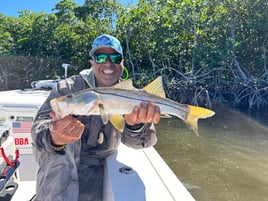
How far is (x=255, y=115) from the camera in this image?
1362cm

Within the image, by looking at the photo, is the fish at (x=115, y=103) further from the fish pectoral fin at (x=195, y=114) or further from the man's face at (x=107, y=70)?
the man's face at (x=107, y=70)

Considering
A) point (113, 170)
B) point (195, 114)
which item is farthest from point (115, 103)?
point (113, 170)

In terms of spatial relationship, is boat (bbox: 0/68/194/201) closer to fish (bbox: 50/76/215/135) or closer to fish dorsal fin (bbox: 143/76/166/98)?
fish (bbox: 50/76/215/135)

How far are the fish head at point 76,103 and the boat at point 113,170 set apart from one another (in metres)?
0.55

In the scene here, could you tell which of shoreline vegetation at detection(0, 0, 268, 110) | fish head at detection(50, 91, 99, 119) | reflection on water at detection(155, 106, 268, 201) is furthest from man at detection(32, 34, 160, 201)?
shoreline vegetation at detection(0, 0, 268, 110)

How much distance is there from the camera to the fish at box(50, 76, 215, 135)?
5.15ft

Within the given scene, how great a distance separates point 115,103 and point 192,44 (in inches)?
669

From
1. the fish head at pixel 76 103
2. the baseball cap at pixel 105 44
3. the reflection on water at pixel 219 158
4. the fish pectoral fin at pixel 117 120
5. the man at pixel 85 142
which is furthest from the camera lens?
the reflection on water at pixel 219 158

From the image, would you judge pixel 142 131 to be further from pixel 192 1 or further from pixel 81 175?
pixel 192 1

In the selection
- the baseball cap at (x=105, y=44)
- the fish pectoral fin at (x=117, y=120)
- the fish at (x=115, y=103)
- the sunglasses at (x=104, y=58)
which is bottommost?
the fish pectoral fin at (x=117, y=120)

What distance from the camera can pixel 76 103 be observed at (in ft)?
5.13

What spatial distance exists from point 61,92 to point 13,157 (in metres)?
0.86

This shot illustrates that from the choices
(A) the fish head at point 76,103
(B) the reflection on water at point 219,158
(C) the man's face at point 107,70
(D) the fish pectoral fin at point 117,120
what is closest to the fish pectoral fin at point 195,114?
(D) the fish pectoral fin at point 117,120

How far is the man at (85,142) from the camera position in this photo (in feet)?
6.51
